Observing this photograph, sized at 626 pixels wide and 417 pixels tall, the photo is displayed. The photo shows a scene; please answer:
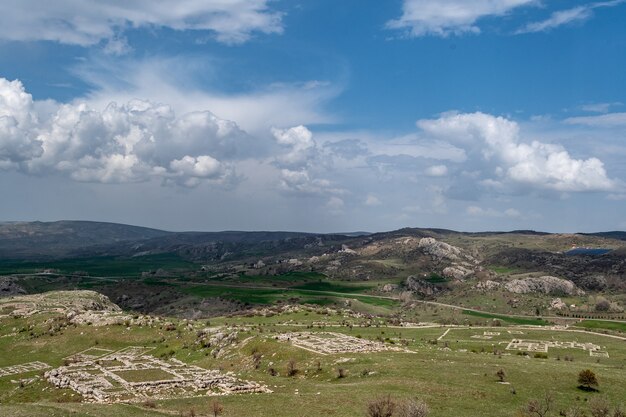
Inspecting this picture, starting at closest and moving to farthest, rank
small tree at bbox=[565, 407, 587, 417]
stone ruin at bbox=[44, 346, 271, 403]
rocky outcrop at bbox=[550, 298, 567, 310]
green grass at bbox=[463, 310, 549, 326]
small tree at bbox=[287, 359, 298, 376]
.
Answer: small tree at bbox=[565, 407, 587, 417], stone ruin at bbox=[44, 346, 271, 403], small tree at bbox=[287, 359, 298, 376], green grass at bbox=[463, 310, 549, 326], rocky outcrop at bbox=[550, 298, 567, 310]

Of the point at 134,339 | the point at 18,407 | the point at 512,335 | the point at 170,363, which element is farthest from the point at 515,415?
the point at 134,339

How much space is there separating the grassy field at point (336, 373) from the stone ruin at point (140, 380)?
231cm

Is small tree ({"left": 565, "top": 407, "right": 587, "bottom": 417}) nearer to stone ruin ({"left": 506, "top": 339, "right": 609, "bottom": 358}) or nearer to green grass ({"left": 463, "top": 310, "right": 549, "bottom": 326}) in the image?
stone ruin ({"left": 506, "top": 339, "right": 609, "bottom": 358})

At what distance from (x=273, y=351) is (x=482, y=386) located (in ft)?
110

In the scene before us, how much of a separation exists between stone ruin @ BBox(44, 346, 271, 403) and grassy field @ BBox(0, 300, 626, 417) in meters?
2.31

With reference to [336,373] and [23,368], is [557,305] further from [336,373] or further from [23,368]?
[23,368]

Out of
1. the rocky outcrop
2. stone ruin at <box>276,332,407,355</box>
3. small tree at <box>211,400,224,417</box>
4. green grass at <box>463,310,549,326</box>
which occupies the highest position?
small tree at <box>211,400,224,417</box>

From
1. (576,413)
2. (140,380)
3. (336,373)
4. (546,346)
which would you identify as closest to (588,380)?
(576,413)

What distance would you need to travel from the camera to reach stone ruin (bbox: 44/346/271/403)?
191 ft

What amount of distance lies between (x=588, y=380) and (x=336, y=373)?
2969cm

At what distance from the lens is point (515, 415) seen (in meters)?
46.9

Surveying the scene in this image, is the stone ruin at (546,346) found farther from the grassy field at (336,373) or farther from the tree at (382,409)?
the tree at (382,409)

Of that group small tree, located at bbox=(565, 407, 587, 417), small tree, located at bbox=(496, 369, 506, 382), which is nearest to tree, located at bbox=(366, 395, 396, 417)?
small tree, located at bbox=(565, 407, 587, 417)

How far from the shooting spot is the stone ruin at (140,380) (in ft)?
191
